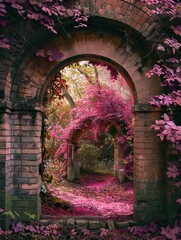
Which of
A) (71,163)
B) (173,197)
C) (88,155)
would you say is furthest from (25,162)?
(88,155)

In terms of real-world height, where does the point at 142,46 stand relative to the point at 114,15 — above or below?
below

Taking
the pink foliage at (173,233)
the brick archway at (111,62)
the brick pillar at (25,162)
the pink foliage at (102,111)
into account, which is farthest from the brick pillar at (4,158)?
the pink foliage at (102,111)

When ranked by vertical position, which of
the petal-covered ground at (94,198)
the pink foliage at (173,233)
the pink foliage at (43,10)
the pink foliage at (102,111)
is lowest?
the petal-covered ground at (94,198)

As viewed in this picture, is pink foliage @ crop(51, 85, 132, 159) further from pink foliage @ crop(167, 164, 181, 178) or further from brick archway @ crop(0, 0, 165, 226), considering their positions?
pink foliage @ crop(167, 164, 181, 178)

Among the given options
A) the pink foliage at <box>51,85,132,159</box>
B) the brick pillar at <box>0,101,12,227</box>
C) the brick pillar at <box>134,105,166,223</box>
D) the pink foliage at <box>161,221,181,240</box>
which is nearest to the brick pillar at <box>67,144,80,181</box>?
the pink foliage at <box>51,85,132,159</box>

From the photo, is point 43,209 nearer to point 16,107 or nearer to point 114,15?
point 16,107

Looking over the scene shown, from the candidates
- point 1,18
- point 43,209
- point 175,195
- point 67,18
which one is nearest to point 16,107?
point 1,18

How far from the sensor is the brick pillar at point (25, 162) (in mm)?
5062

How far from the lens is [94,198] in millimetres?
9977

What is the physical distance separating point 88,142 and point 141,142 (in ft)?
37.3

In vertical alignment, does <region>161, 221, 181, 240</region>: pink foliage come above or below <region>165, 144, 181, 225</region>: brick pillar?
below

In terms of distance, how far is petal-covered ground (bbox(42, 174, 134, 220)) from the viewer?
630 centimetres

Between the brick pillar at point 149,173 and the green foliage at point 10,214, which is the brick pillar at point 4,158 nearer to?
the green foliage at point 10,214

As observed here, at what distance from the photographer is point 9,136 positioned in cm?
494
